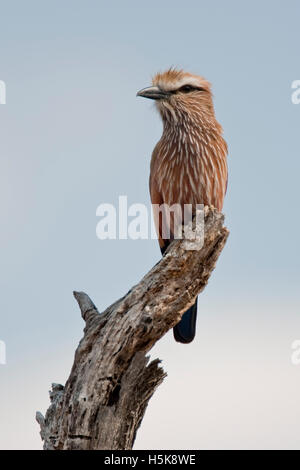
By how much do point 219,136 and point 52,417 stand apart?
390 cm

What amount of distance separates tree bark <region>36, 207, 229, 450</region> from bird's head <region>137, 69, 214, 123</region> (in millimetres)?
2814

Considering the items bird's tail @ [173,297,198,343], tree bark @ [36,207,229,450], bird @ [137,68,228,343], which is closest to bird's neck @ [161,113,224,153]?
bird @ [137,68,228,343]

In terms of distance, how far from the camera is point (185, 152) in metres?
7.71

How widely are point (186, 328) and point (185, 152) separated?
189 cm

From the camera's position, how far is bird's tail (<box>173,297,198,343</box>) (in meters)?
7.61

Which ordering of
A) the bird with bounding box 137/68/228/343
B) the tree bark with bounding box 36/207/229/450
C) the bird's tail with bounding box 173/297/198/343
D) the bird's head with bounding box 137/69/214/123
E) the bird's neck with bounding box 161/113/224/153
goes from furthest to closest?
1. the bird's head with bounding box 137/69/214/123
2. the bird's neck with bounding box 161/113/224/153
3. the bird's tail with bounding box 173/297/198/343
4. the bird with bounding box 137/68/228/343
5. the tree bark with bounding box 36/207/229/450

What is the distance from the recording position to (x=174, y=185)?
24.6 ft

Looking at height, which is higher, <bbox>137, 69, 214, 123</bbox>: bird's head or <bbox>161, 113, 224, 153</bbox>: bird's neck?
<bbox>137, 69, 214, 123</bbox>: bird's head

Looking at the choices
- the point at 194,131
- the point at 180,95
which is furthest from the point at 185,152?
the point at 180,95

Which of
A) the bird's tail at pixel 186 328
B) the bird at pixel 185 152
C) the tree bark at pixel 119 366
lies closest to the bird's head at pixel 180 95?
the bird at pixel 185 152

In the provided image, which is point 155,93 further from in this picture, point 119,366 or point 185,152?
point 119,366

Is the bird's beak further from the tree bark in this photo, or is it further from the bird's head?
the tree bark

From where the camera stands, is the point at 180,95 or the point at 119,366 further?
the point at 180,95
